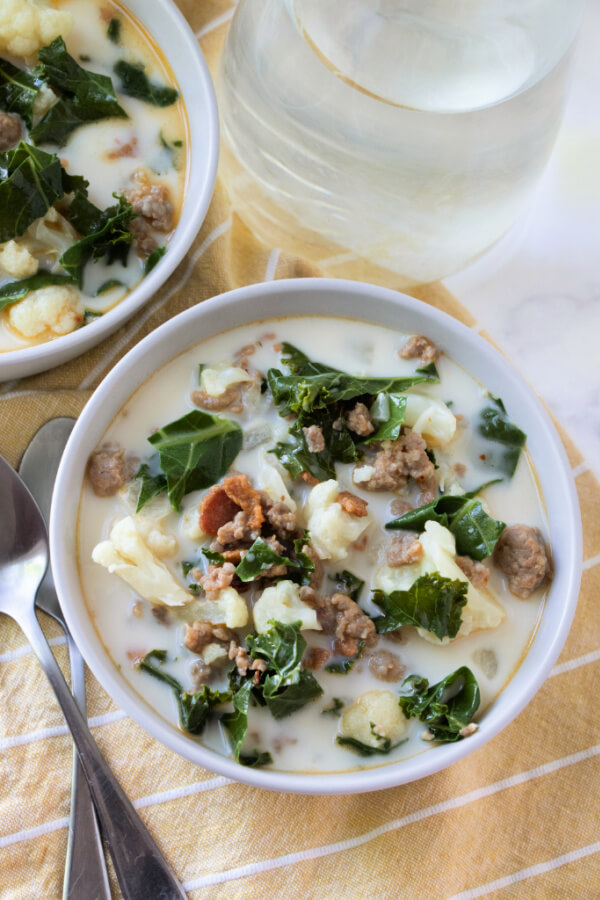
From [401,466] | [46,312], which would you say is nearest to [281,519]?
[401,466]

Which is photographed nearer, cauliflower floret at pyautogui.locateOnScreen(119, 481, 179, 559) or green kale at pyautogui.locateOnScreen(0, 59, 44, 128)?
cauliflower floret at pyautogui.locateOnScreen(119, 481, 179, 559)

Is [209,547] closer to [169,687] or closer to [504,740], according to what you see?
[169,687]

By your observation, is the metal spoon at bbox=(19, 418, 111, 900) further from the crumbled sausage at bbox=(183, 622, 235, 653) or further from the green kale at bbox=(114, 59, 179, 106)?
the green kale at bbox=(114, 59, 179, 106)

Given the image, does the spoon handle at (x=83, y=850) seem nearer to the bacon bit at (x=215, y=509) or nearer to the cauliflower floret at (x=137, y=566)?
the cauliflower floret at (x=137, y=566)

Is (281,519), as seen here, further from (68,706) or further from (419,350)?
(68,706)

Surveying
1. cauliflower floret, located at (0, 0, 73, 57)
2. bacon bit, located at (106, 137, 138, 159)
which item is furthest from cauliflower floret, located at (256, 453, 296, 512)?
cauliflower floret, located at (0, 0, 73, 57)

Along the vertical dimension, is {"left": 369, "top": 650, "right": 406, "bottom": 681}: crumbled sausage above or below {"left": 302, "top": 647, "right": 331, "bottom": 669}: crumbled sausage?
below

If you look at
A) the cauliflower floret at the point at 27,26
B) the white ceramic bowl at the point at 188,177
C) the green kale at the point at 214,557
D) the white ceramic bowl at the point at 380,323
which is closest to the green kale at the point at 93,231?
the white ceramic bowl at the point at 188,177
